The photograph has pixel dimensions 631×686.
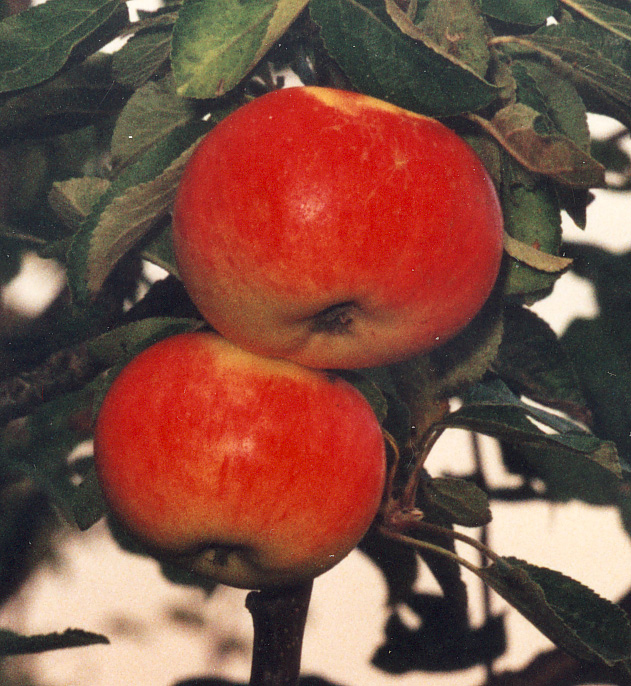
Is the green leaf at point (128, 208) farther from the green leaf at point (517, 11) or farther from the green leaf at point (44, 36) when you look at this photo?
the green leaf at point (517, 11)

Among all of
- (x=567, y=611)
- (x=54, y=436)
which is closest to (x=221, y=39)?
(x=567, y=611)

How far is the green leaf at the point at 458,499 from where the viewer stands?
0.76 meters

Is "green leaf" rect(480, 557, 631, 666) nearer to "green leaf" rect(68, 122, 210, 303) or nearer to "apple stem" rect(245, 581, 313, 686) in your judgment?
"apple stem" rect(245, 581, 313, 686)

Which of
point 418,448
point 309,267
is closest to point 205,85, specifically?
point 309,267

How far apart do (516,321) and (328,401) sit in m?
0.38

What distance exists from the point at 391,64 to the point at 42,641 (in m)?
0.51

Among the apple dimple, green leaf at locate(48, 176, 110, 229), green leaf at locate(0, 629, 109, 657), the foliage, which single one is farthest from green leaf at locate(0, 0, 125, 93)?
green leaf at locate(0, 629, 109, 657)

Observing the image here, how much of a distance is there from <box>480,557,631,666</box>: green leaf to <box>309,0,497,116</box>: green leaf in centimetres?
41

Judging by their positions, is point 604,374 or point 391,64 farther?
point 604,374

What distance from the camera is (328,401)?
583 mm

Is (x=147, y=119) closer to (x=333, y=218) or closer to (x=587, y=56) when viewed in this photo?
(x=333, y=218)

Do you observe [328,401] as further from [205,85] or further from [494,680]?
[494,680]

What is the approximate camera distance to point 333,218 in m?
0.48

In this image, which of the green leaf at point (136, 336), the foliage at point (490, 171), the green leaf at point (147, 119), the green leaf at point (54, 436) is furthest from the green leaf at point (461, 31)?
the green leaf at point (54, 436)
